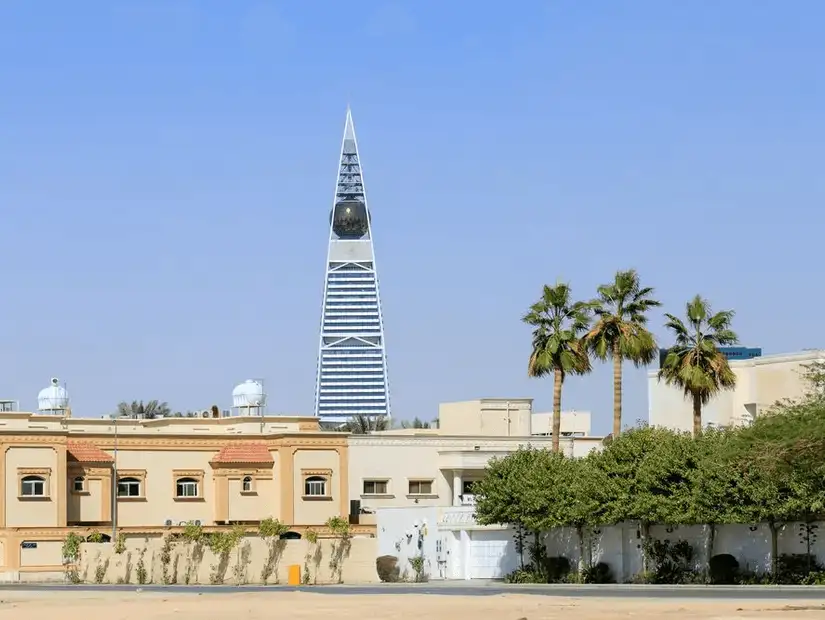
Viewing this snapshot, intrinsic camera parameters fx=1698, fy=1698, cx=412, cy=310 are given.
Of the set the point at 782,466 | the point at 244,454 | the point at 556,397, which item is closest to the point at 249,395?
the point at 244,454

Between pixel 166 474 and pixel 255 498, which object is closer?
pixel 166 474

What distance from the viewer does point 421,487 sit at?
10150 cm

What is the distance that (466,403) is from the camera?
11294cm

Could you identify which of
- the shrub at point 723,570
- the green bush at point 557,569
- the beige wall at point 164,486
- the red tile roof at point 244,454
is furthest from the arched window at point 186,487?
the shrub at point 723,570

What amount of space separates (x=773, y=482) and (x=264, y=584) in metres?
26.4

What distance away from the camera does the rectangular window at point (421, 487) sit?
101375 mm

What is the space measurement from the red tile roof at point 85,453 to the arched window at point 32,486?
8.41ft

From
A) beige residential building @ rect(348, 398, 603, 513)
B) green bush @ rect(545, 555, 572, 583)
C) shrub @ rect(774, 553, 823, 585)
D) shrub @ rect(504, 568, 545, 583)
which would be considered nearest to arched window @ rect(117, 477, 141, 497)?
beige residential building @ rect(348, 398, 603, 513)

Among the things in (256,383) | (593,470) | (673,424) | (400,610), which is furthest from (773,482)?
(256,383)

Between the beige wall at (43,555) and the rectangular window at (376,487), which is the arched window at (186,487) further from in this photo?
the rectangular window at (376,487)

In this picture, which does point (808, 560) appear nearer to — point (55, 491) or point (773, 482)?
point (773, 482)

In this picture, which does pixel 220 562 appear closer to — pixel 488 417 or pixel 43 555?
pixel 43 555

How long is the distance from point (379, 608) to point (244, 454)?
43.3m

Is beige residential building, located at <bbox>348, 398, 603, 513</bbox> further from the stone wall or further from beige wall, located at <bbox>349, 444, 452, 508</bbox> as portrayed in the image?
the stone wall
